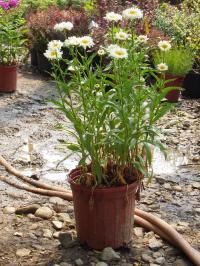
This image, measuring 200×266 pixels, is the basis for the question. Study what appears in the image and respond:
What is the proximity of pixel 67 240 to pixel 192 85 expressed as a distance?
473cm

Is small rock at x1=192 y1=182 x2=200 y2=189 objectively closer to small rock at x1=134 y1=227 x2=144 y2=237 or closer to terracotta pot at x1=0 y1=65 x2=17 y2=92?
small rock at x1=134 y1=227 x2=144 y2=237

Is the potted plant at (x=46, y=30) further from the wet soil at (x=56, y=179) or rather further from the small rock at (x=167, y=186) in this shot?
the small rock at (x=167, y=186)

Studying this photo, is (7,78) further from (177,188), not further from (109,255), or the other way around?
(109,255)

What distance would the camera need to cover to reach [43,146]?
502 cm

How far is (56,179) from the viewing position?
165 inches

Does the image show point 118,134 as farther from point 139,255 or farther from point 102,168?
point 139,255

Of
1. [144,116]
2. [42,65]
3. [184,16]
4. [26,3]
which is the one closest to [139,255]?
[144,116]

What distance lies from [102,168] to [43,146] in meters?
2.11

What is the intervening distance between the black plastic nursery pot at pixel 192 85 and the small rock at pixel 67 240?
463 centimetres

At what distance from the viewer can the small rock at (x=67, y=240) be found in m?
3.02

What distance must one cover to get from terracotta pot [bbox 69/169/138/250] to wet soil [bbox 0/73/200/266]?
9cm

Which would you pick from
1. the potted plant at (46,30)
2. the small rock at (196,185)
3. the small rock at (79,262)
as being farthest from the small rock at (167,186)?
the potted plant at (46,30)

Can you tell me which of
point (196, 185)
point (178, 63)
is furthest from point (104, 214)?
point (178, 63)

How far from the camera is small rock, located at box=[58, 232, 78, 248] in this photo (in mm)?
3020
